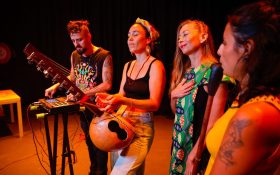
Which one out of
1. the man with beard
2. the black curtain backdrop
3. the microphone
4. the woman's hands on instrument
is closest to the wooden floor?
the man with beard

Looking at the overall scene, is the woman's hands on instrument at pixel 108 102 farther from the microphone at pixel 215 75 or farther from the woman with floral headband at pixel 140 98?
the microphone at pixel 215 75

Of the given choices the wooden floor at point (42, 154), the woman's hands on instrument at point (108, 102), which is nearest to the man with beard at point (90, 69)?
the wooden floor at point (42, 154)

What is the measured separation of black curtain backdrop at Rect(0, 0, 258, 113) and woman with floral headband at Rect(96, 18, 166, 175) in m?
3.08

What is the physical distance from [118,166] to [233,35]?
47.5 inches

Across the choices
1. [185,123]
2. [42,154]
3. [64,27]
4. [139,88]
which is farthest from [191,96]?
[64,27]

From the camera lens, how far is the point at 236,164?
2.41 ft

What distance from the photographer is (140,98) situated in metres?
1.79

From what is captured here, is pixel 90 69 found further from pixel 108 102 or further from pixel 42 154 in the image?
pixel 42 154

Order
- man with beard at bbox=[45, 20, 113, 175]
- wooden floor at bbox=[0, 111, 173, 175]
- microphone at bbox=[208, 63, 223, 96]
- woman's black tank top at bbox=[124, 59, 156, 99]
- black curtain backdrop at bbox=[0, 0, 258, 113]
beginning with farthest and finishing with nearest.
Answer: black curtain backdrop at bbox=[0, 0, 258, 113]
wooden floor at bbox=[0, 111, 173, 175]
man with beard at bbox=[45, 20, 113, 175]
woman's black tank top at bbox=[124, 59, 156, 99]
microphone at bbox=[208, 63, 223, 96]

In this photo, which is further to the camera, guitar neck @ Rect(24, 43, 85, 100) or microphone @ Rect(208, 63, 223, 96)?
guitar neck @ Rect(24, 43, 85, 100)

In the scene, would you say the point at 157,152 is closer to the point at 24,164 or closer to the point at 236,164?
the point at 24,164

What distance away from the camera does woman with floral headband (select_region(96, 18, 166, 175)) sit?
5.47 feet

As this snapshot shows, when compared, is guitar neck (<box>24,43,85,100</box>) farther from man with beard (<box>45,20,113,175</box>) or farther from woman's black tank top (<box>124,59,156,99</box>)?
man with beard (<box>45,20,113,175</box>)

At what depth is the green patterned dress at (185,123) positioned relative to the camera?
4.87 ft
